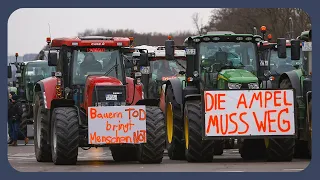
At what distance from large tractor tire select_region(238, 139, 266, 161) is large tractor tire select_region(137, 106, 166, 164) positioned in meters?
2.57

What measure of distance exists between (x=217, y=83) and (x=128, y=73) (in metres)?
2.12

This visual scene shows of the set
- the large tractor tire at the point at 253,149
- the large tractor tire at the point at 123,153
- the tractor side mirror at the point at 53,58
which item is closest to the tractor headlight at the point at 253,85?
the large tractor tire at the point at 253,149

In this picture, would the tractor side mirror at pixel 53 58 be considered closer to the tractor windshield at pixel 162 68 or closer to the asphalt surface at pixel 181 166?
the asphalt surface at pixel 181 166

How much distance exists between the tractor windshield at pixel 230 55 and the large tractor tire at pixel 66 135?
326 cm

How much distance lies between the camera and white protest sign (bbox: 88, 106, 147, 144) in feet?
60.9

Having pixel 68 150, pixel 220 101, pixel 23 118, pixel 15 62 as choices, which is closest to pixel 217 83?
pixel 220 101

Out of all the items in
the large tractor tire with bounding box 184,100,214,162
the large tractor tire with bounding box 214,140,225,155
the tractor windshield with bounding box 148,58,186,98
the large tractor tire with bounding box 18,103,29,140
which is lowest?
the large tractor tire with bounding box 18,103,29,140

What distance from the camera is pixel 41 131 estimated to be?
20625mm

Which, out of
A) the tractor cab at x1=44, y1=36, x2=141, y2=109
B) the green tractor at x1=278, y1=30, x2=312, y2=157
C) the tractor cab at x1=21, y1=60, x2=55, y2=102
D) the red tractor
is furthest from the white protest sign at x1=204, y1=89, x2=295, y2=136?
the tractor cab at x1=21, y1=60, x2=55, y2=102

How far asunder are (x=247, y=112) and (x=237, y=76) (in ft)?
5.33

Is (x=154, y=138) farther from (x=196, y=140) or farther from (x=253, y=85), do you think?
(x=253, y=85)

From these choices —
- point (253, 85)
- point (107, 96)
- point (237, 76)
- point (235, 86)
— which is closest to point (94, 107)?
point (107, 96)

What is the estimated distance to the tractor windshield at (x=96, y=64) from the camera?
20.2 meters

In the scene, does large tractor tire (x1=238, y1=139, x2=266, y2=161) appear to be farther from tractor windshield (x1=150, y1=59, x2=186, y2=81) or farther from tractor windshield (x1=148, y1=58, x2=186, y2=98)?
tractor windshield (x1=150, y1=59, x2=186, y2=81)
